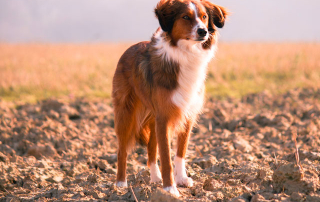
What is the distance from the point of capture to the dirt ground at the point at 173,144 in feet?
14.5

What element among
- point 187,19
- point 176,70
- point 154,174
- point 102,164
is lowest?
point 102,164

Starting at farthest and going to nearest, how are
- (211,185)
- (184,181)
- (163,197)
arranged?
(184,181) < (211,185) < (163,197)

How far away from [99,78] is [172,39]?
1156 centimetres

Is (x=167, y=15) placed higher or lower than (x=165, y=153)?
higher

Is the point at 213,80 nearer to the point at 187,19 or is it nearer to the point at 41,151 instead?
the point at 41,151

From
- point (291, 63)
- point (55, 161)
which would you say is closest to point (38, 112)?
point (55, 161)

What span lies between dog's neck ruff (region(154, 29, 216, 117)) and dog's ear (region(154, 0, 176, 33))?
124 mm

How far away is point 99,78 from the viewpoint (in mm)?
15812

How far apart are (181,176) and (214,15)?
6.51ft

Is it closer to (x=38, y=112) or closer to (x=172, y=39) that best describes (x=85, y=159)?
(x=172, y=39)

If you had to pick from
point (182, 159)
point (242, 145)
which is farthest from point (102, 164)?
point (242, 145)

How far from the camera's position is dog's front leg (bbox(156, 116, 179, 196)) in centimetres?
443

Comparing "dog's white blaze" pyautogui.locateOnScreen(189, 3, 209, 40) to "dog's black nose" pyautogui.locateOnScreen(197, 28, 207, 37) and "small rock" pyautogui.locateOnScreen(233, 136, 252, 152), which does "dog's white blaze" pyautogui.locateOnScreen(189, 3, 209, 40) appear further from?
"small rock" pyautogui.locateOnScreen(233, 136, 252, 152)

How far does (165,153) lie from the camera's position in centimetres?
448
